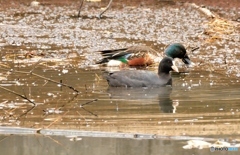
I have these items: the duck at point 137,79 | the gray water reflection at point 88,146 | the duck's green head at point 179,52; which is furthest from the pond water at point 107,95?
the duck's green head at point 179,52

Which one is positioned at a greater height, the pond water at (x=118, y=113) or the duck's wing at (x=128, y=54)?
the duck's wing at (x=128, y=54)

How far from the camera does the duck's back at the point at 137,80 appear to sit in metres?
11.5

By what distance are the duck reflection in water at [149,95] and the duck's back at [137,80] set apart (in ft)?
0.34

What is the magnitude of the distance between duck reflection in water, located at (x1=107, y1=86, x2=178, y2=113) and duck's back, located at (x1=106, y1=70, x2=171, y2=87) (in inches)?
4.1

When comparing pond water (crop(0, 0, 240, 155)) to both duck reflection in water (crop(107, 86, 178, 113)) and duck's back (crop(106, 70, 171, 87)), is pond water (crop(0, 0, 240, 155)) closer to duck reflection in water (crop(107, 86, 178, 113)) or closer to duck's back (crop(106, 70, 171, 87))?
duck reflection in water (crop(107, 86, 178, 113))

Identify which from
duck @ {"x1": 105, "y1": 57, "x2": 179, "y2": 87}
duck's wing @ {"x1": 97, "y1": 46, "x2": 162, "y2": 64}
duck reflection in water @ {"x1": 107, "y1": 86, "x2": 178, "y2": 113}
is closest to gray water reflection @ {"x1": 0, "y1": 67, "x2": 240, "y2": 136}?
duck reflection in water @ {"x1": 107, "y1": 86, "x2": 178, "y2": 113}

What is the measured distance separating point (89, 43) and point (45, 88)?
17.7 feet

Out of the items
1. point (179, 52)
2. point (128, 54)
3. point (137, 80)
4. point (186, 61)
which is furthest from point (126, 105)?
point (179, 52)

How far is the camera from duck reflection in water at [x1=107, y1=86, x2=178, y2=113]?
986 cm

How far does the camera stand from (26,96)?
33.7 feet

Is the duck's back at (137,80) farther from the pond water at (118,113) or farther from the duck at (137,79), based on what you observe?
the pond water at (118,113)

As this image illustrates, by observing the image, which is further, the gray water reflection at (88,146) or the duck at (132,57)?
the duck at (132,57)

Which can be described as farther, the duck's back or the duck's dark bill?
the duck's dark bill

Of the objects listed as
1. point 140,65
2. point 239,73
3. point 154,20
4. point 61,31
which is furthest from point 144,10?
point 239,73
